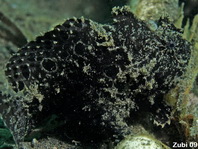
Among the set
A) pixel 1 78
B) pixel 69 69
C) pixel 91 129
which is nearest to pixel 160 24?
pixel 69 69

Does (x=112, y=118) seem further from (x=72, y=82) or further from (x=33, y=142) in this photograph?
(x=33, y=142)

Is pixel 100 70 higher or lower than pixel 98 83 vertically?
higher

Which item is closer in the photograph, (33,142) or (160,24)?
(33,142)
